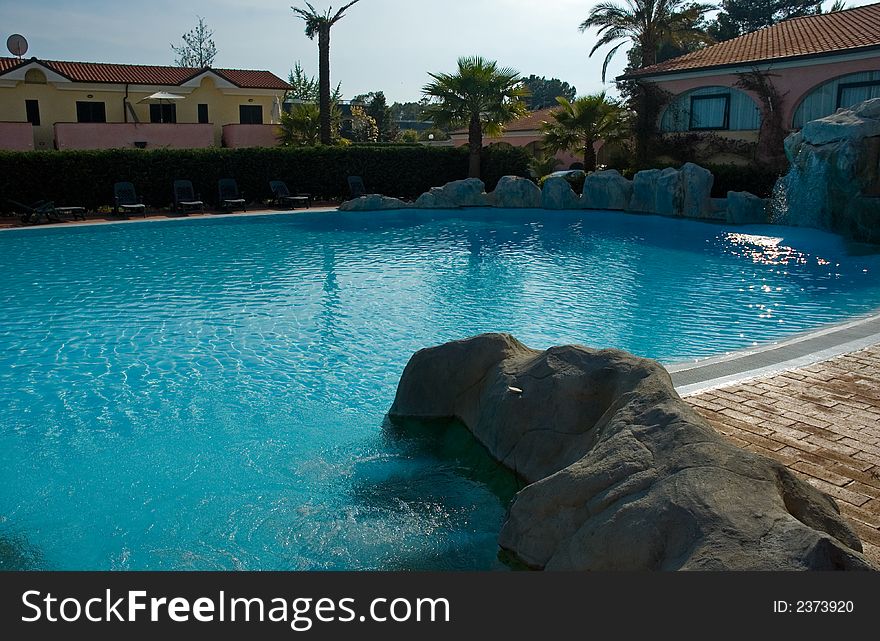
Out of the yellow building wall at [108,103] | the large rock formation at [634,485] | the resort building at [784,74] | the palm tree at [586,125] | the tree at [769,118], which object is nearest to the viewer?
the large rock formation at [634,485]

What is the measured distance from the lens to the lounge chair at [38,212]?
849 inches

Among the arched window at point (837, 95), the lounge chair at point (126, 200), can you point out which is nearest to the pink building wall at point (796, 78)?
the arched window at point (837, 95)

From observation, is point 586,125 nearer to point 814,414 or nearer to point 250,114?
point 250,114

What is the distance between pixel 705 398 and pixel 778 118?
2432cm

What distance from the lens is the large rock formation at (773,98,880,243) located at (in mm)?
17875

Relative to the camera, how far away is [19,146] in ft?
87.2

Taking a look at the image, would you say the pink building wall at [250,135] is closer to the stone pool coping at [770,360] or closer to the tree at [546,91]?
the stone pool coping at [770,360]

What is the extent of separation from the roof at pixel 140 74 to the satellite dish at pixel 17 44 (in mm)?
334

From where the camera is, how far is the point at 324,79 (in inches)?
1201

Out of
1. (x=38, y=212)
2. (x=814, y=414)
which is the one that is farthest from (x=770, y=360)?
(x=38, y=212)

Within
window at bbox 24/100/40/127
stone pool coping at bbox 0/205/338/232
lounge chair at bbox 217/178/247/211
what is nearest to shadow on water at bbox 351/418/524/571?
stone pool coping at bbox 0/205/338/232

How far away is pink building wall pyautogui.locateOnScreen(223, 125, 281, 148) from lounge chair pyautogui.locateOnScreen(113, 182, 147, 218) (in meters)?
9.18

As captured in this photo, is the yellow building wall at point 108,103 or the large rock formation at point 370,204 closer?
the large rock formation at point 370,204

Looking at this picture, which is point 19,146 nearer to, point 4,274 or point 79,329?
point 4,274
